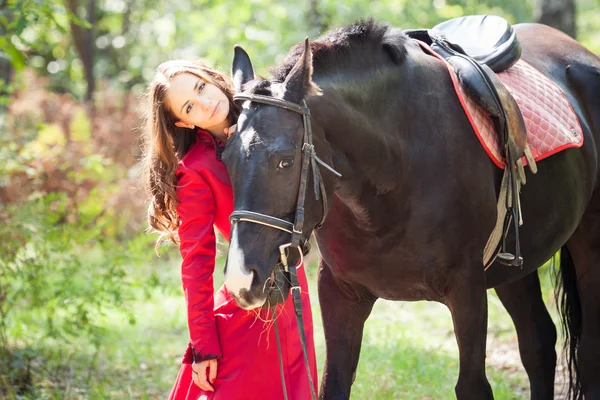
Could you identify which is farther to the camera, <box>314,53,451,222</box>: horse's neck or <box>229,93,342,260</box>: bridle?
<box>314,53,451,222</box>: horse's neck

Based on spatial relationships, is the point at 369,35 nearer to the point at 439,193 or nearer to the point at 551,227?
the point at 439,193

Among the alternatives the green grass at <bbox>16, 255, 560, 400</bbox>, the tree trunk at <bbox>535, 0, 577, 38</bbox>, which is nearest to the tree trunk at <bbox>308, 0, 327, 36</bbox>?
the tree trunk at <bbox>535, 0, 577, 38</bbox>

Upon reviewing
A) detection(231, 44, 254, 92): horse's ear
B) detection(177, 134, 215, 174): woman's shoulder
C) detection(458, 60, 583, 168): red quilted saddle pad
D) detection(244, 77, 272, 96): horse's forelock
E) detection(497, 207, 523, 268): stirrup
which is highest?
detection(231, 44, 254, 92): horse's ear

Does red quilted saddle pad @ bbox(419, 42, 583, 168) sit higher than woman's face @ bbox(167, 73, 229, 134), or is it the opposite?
woman's face @ bbox(167, 73, 229, 134)

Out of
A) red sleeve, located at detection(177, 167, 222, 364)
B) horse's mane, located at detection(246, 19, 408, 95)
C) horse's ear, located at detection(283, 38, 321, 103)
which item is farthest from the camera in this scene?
red sleeve, located at detection(177, 167, 222, 364)

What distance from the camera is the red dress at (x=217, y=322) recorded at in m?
2.81

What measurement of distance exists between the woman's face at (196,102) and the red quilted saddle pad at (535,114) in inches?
37.8

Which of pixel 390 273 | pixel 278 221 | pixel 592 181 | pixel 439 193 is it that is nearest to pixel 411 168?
pixel 439 193

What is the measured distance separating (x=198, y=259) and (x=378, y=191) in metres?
0.72

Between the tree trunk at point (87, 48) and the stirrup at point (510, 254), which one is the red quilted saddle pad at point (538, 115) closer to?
the stirrup at point (510, 254)

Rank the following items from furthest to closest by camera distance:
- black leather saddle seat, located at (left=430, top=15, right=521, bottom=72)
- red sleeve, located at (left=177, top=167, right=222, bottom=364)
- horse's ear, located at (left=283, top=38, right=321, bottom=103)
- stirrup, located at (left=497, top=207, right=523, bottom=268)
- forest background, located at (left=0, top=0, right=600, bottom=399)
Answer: forest background, located at (left=0, top=0, right=600, bottom=399)
black leather saddle seat, located at (left=430, top=15, right=521, bottom=72)
stirrup, located at (left=497, top=207, right=523, bottom=268)
red sleeve, located at (left=177, top=167, right=222, bottom=364)
horse's ear, located at (left=283, top=38, right=321, bottom=103)

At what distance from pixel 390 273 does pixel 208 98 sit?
0.98 meters

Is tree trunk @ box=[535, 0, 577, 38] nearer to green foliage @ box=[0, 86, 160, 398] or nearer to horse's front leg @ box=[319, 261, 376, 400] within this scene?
green foliage @ box=[0, 86, 160, 398]

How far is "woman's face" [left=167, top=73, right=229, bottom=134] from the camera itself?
112 inches
